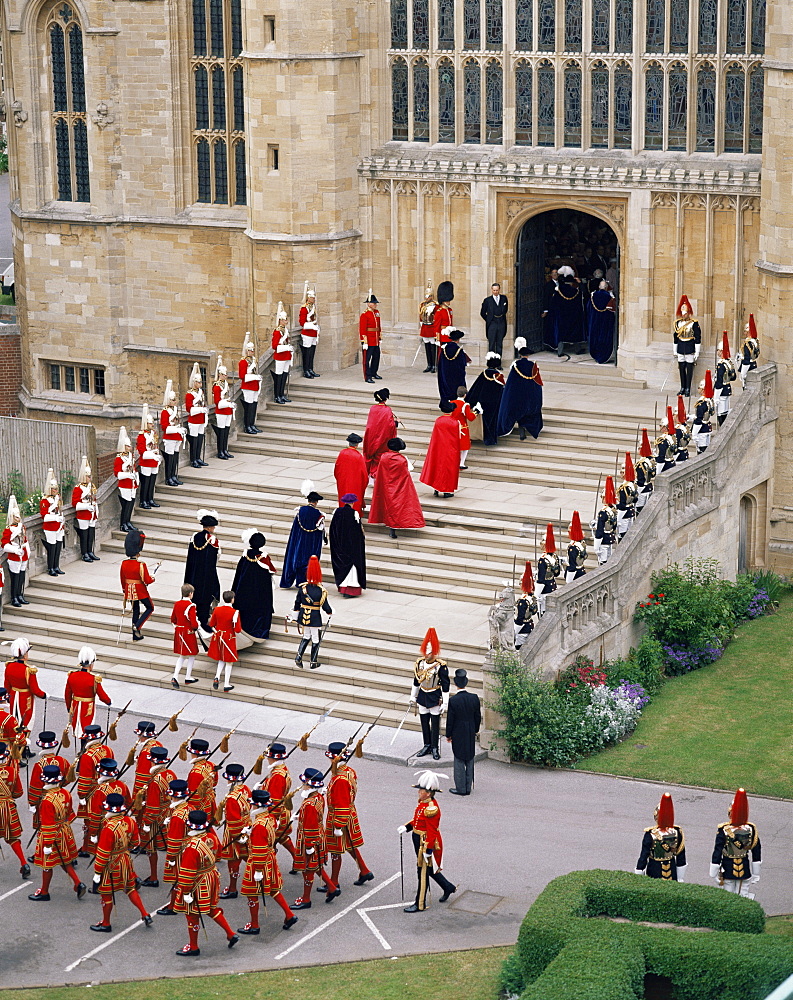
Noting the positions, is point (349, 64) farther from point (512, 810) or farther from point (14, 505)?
point (512, 810)

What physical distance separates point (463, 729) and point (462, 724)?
0.20ft

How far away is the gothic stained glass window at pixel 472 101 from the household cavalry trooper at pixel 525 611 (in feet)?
39.6

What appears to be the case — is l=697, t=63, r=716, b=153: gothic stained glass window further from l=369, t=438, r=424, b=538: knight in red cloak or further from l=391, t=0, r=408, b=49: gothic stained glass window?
l=369, t=438, r=424, b=538: knight in red cloak

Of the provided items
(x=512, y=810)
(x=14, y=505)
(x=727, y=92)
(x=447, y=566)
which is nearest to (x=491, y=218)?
(x=727, y=92)

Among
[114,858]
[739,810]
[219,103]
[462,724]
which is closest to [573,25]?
[219,103]

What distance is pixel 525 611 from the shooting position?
2620cm

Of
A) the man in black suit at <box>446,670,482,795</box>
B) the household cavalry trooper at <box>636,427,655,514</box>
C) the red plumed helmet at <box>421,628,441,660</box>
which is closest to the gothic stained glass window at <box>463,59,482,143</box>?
the household cavalry trooper at <box>636,427,655,514</box>

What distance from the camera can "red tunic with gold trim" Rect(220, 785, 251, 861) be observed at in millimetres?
21281

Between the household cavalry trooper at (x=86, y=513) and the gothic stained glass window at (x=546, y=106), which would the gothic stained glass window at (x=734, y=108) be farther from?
the household cavalry trooper at (x=86, y=513)

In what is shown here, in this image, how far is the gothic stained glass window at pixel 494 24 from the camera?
34969mm

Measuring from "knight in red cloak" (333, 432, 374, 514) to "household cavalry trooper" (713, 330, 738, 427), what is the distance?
560 cm

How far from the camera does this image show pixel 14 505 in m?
30.4

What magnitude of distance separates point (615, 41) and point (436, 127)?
12.3 feet

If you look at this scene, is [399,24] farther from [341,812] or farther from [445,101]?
[341,812]
